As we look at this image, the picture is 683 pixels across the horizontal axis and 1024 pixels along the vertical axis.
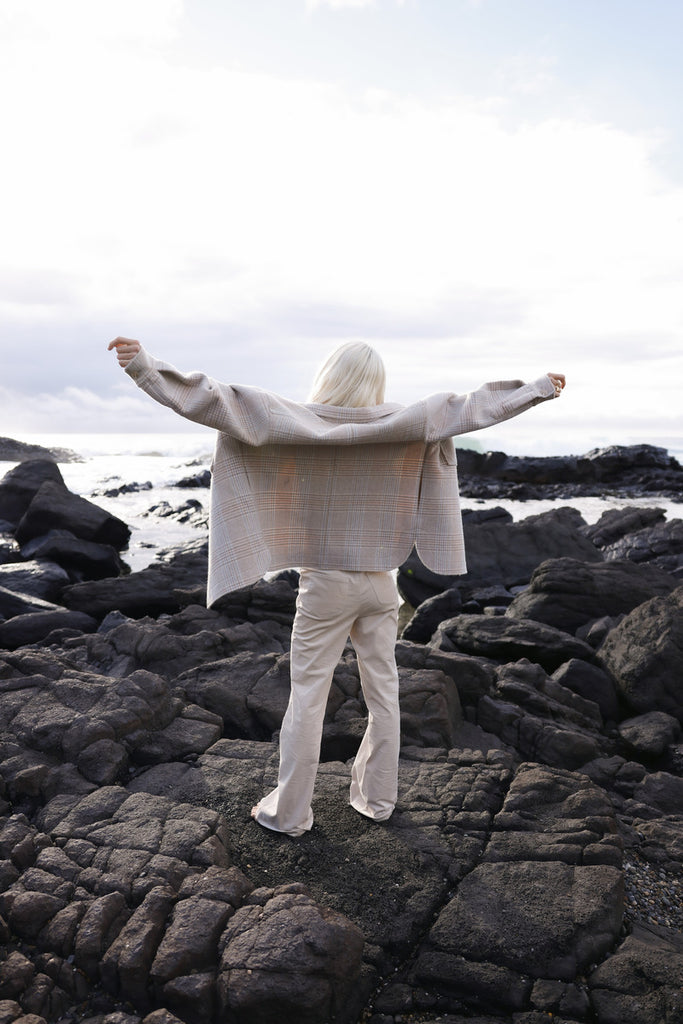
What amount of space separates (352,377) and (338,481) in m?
0.62

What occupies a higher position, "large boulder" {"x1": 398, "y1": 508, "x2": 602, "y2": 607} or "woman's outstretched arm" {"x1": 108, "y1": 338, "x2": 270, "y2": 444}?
"woman's outstretched arm" {"x1": 108, "y1": 338, "x2": 270, "y2": 444}

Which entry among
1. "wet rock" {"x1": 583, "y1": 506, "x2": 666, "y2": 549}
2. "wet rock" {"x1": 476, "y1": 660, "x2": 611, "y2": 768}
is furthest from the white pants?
"wet rock" {"x1": 583, "y1": 506, "x2": 666, "y2": 549}

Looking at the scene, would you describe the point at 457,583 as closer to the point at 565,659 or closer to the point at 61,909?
the point at 565,659

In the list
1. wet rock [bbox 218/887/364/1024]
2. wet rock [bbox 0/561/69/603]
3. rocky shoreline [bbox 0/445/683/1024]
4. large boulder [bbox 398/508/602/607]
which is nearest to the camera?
wet rock [bbox 218/887/364/1024]

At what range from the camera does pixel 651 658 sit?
277 inches

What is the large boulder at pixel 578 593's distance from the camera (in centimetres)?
963

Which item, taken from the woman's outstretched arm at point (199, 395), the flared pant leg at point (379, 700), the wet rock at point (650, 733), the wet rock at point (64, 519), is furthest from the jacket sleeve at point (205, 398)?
the wet rock at point (64, 519)

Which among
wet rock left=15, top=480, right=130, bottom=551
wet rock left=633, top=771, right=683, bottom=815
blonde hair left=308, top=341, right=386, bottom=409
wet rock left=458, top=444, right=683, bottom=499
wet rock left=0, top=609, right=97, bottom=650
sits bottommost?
wet rock left=633, top=771, right=683, bottom=815

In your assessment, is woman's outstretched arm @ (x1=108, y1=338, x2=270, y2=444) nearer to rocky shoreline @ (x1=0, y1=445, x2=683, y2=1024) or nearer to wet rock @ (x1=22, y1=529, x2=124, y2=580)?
rocky shoreline @ (x1=0, y1=445, x2=683, y2=1024)

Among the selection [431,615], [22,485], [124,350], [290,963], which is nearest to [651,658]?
[431,615]

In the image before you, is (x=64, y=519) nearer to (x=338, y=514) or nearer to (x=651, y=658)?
(x=651, y=658)

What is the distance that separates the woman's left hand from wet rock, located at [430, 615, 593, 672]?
4.43 metres

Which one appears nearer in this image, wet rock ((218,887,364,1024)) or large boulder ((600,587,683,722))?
wet rock ((218,887,364,1024))

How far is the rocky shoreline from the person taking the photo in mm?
3062
